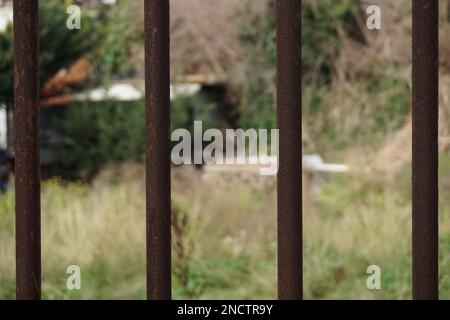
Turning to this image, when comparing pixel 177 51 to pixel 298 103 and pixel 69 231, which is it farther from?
pixel 298 103

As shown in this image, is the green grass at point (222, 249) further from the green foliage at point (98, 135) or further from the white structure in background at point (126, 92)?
the white structure in background at point (126, 92)

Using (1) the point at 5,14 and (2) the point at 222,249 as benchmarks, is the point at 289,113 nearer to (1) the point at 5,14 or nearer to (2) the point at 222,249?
(2) the point at 222,249

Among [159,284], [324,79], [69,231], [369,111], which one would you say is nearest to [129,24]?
[324,79]

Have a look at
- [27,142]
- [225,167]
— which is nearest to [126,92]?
[225,167]

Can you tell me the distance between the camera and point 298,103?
1.39 m

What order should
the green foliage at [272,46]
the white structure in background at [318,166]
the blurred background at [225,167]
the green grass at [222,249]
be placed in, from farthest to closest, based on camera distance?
the green foliage at [272,46] < the white structure in background at [318,166] < the blurred background at [225,167] < the green grass at [222,249]

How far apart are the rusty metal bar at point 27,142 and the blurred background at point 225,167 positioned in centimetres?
301

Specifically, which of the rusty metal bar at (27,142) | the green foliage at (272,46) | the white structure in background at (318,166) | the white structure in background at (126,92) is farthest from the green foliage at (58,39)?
the rusty metal bar at (27,142)

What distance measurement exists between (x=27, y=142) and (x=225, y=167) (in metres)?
9.43

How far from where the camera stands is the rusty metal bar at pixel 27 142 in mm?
1390

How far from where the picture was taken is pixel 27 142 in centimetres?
141

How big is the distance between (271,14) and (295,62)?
490 inches
